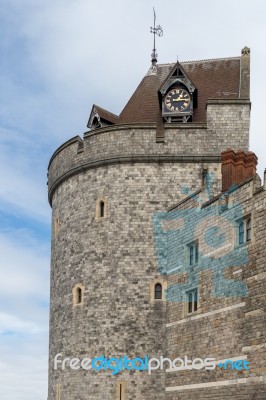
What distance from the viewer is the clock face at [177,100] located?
101ft

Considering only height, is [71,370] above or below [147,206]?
below

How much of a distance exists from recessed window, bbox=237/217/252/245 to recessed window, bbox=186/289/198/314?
9.82 feet

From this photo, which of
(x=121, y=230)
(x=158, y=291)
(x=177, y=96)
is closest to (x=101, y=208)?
(x=121, y=230)

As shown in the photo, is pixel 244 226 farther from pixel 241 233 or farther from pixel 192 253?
pixel 192 253

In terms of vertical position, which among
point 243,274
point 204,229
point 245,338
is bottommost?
point 245,338

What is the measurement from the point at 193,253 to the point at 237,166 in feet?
11.5

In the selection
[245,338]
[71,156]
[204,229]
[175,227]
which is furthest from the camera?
[71,156]

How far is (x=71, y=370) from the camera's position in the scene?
27.4 m

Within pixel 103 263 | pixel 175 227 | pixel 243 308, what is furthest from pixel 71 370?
pixel 243 308

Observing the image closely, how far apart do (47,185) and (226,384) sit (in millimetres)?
14004

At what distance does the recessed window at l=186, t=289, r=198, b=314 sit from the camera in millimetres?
25078

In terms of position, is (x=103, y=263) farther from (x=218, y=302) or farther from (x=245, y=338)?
(x=245, y=338)

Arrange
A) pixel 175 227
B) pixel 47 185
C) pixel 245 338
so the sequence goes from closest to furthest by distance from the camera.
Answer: pixel 245 338
pixel 175 227
pixel 47 185

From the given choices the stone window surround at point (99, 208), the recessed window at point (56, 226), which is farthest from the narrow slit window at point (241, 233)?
the recessed window at point (56, 226)
